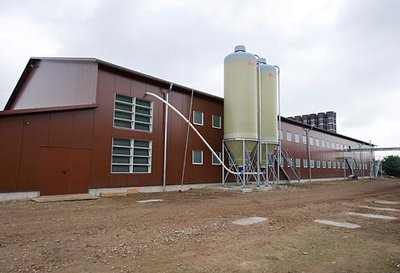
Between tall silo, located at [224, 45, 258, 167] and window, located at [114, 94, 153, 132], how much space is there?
5.99 m

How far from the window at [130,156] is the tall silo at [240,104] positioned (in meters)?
6.26

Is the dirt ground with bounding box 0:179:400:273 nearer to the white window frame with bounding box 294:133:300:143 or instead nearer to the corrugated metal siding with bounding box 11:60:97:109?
the corrugated metal siding with bounding box 11:60:97:109

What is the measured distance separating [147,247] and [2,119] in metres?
10.3

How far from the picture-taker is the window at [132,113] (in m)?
17.5

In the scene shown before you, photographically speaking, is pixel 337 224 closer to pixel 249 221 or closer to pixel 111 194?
pixel 249 221

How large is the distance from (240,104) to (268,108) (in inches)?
125

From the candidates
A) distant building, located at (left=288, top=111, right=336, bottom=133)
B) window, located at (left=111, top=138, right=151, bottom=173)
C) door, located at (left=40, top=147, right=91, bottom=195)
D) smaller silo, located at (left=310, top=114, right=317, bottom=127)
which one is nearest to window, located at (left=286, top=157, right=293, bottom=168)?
distant building, located at (left=288, top=111, right=336, bottom=133)

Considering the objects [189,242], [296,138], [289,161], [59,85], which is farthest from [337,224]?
[296,138]

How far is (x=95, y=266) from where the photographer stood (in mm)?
5012

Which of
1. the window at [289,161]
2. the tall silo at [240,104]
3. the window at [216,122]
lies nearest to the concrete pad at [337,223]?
the tall silo at [240,104]

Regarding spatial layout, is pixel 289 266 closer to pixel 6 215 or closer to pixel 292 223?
pixel 292 223

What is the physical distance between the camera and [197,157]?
21891 millimetres

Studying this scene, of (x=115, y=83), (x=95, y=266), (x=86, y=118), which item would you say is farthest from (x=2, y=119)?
(x=95, y=266)

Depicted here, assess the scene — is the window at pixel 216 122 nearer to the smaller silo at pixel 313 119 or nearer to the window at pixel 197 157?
the window at pixel 197 157
